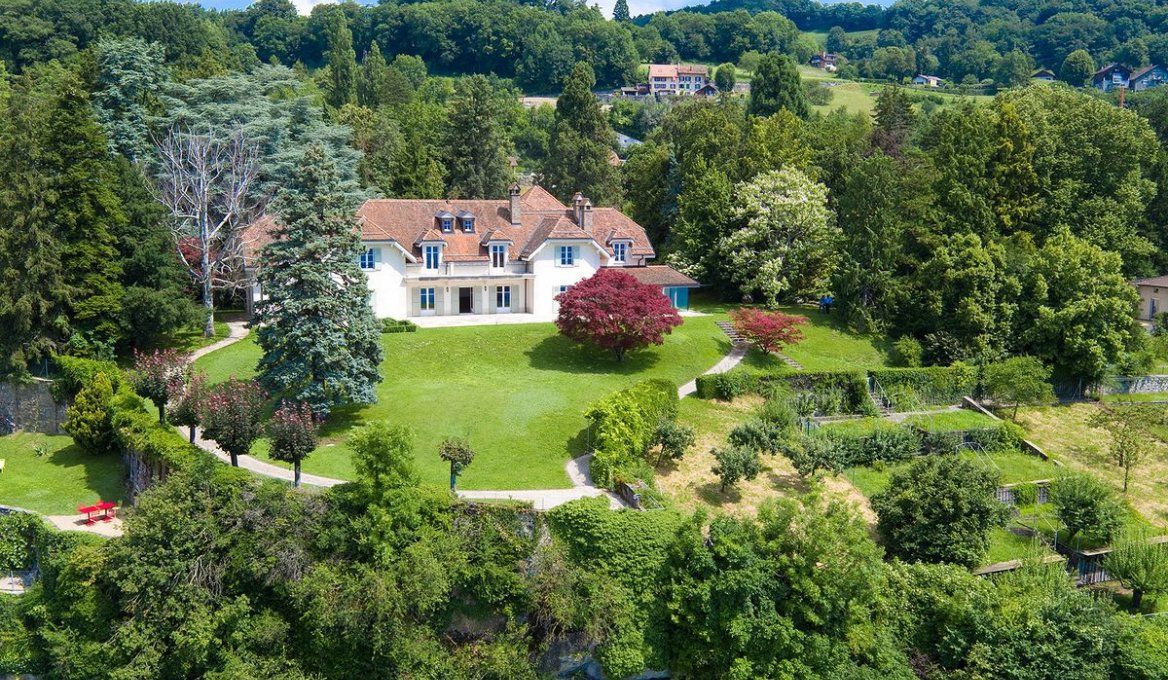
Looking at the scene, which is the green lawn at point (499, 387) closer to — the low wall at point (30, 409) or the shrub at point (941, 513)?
the low wall at point (30, 409)

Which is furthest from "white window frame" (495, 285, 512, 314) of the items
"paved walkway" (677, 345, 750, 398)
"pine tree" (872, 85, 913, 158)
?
"pine tree" (872, 85, 913, 158)

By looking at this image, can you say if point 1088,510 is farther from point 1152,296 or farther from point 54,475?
point 54,475

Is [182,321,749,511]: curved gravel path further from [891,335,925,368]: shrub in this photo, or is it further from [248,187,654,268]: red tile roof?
[891,335,925,368]: shrub

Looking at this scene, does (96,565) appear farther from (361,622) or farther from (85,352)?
(85,352)

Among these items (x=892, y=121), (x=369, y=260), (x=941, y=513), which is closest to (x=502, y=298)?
(x=369, y=260)

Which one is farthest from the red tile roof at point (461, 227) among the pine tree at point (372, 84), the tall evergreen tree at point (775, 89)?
the pine tree at point (372, 84)

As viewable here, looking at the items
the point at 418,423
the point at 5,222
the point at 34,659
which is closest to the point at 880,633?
the point at 418,423
